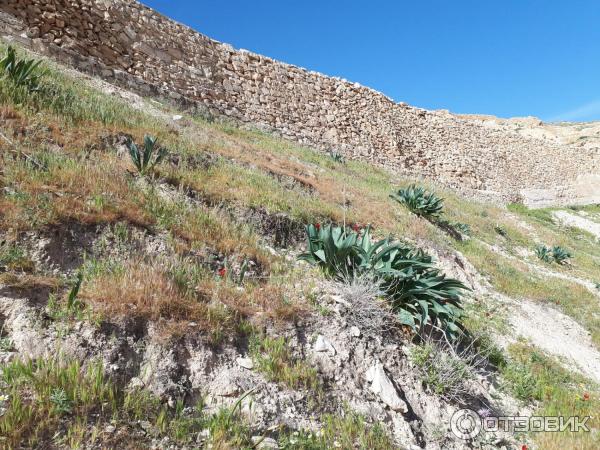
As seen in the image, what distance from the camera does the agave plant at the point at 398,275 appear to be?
3586 millimetres

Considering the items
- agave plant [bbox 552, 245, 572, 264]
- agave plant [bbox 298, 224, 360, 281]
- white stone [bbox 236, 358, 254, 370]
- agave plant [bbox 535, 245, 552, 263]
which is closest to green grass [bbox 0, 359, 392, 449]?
white stone [bbox 236, 358, 254, 370]

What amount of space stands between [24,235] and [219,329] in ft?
5.66

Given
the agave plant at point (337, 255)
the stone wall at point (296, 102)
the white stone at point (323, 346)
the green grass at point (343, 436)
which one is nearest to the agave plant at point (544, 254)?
the stone wall at point (296, 102)

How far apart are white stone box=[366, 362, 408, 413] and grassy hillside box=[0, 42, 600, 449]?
391 mm

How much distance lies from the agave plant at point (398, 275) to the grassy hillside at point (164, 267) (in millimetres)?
283

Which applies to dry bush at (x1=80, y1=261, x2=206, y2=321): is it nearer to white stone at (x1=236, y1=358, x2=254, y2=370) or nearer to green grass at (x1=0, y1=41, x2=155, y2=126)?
white stone at (x1=236, y1=358, x2=254, y2=370)

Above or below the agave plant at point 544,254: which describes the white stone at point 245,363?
below

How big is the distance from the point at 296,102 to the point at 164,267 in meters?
14.5

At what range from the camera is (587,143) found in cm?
3119

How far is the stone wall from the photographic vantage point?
10391 millimetres

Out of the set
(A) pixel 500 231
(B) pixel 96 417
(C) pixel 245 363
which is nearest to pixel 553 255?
(A) pixel 500 231

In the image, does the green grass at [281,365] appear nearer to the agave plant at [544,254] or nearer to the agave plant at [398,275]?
the agave plant at [398,275]

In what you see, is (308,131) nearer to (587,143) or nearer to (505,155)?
(505,155)

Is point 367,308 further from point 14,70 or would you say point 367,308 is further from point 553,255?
point 553,255
